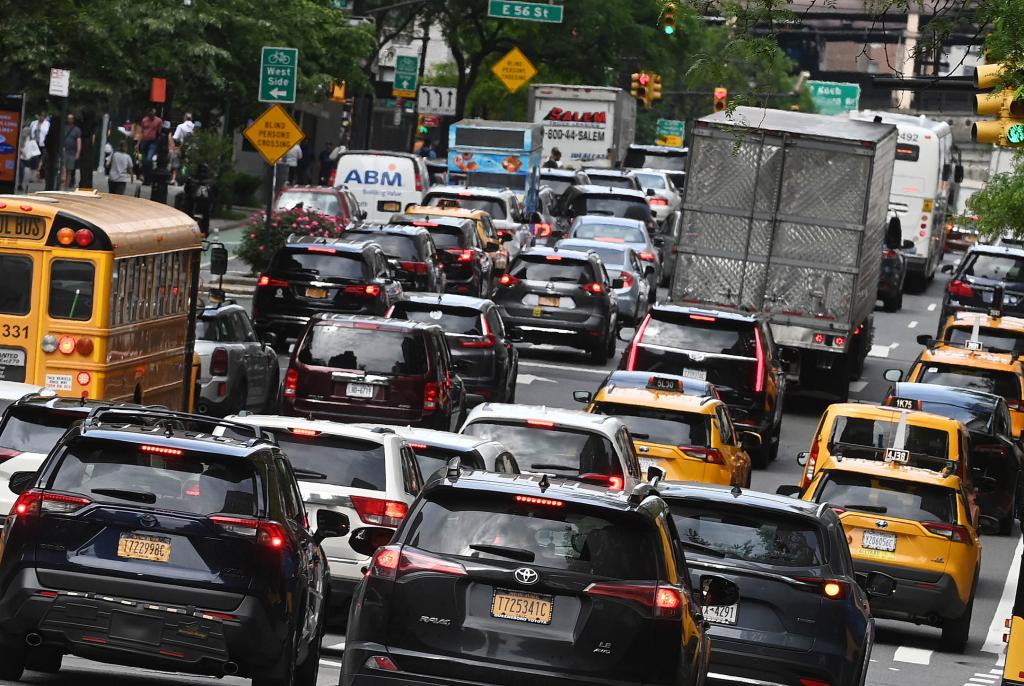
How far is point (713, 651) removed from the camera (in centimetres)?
1145

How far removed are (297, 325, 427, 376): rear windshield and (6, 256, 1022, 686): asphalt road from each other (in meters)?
5.36

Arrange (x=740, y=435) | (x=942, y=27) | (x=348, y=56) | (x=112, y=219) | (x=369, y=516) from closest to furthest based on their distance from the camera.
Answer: (x=369, y=516), (x=942, y=27), (x=112, y=219), (x=740, y=435), (x=348, y=56)

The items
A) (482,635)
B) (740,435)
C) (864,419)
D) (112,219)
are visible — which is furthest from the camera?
(740,435)

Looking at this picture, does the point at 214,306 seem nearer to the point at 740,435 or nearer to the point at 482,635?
the point at 740,435

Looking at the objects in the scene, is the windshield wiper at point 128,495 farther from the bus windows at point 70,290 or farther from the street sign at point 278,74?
the street sign at point 278,74

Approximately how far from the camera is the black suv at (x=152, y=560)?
10375 millimetres

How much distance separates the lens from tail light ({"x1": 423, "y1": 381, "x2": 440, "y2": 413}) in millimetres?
21500

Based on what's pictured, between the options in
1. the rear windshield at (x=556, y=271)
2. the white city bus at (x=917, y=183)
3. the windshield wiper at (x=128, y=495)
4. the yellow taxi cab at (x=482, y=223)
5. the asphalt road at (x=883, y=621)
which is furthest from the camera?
the white city bus at (x=917, y=183)

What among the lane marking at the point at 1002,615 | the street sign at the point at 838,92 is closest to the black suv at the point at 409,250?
the lane marking at the point at 1002,615

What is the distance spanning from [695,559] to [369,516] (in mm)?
2763

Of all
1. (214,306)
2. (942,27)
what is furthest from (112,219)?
(942,27)

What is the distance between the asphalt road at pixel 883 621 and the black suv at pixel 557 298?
581 mm

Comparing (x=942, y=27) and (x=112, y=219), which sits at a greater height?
(x=942, y=27)

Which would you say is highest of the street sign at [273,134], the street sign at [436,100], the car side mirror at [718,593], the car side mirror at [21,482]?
the street sign at [436,100]
